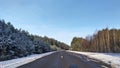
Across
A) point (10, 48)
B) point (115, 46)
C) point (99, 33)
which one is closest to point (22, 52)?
point (10, 48)

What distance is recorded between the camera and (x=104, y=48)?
79.3m

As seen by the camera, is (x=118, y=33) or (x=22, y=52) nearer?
(x=22, y=52)

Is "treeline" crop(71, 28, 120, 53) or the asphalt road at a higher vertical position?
"treeline" crop(71, 28, 120, 53)

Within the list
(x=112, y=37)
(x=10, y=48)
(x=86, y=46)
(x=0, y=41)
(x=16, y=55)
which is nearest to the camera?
(x=0, y=41)

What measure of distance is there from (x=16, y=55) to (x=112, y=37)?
161 ft

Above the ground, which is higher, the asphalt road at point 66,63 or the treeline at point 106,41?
the treeline at point 106,41

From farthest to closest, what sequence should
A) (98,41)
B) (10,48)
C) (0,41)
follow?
(98,41)
(10,48)
(0,41)

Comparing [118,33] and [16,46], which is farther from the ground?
[118,33]

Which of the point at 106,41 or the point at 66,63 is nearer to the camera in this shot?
the point at 66,63

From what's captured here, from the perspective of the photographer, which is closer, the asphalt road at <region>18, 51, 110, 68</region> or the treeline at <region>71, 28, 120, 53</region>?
the asphalt road at <region>18, 51, 110, 68</region>

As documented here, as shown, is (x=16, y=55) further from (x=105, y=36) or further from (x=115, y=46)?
(x=105, y=36)

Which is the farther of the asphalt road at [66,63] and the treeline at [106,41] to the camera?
the treeline at [106,41]

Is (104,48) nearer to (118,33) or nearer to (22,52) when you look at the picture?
(118,33)

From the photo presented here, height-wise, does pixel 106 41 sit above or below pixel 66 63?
above
